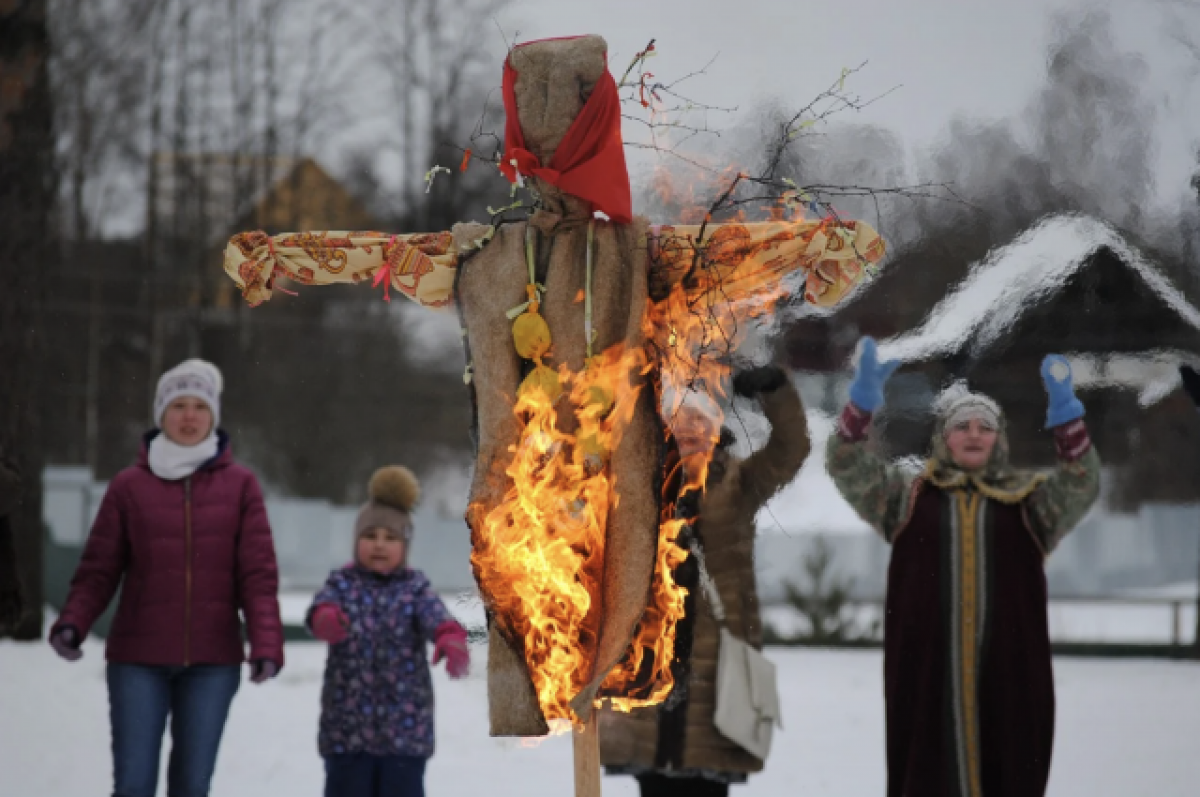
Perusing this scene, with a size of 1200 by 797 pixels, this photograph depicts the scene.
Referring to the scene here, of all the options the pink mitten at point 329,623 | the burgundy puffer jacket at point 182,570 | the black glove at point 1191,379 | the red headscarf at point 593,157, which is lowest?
the pink mitten at point 329,623

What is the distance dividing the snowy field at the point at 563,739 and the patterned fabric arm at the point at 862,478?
3.28 feet

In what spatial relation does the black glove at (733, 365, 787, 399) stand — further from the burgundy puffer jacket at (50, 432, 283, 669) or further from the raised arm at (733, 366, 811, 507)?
the burgundy puffer jacket at (50, 432, 283, 669)

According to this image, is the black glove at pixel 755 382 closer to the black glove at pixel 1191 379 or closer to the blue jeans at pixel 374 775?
the blue jeans at pixel 374 775

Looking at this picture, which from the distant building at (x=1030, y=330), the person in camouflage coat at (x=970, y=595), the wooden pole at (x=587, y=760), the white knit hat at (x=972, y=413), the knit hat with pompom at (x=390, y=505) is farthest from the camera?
the distant building at (x=1030, y=330)

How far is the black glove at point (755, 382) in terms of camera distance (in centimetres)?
340

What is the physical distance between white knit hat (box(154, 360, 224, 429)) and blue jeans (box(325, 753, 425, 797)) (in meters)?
0.90

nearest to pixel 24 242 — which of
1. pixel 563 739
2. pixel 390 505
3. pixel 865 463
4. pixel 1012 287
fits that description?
pixel 563 739

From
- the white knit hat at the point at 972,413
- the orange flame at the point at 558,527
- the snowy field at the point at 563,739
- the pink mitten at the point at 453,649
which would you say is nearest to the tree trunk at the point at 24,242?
the snowy field at the point at 563,739

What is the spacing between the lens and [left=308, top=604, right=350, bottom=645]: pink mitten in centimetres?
347

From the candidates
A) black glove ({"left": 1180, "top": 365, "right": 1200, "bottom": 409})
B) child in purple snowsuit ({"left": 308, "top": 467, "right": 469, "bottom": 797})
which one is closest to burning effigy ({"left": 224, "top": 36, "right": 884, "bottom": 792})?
child in purple snowsuit ({"left": 308, "top": 467, "right": 469, "bottom": 797})

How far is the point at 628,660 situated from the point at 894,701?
1.08 meters

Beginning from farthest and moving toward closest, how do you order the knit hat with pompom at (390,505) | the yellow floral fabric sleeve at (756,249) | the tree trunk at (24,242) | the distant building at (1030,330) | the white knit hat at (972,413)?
the tree trunk at (24,242)
the distant building at (1030,330)
the knit hat with pompom at (390,505)
the white knit hat at (972,413)
the yellow floral fabric sleeve at (756,249)

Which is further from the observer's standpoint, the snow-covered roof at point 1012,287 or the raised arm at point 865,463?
the snow-covered roof at point 1012,287

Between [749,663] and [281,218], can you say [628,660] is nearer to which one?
[749,663]
